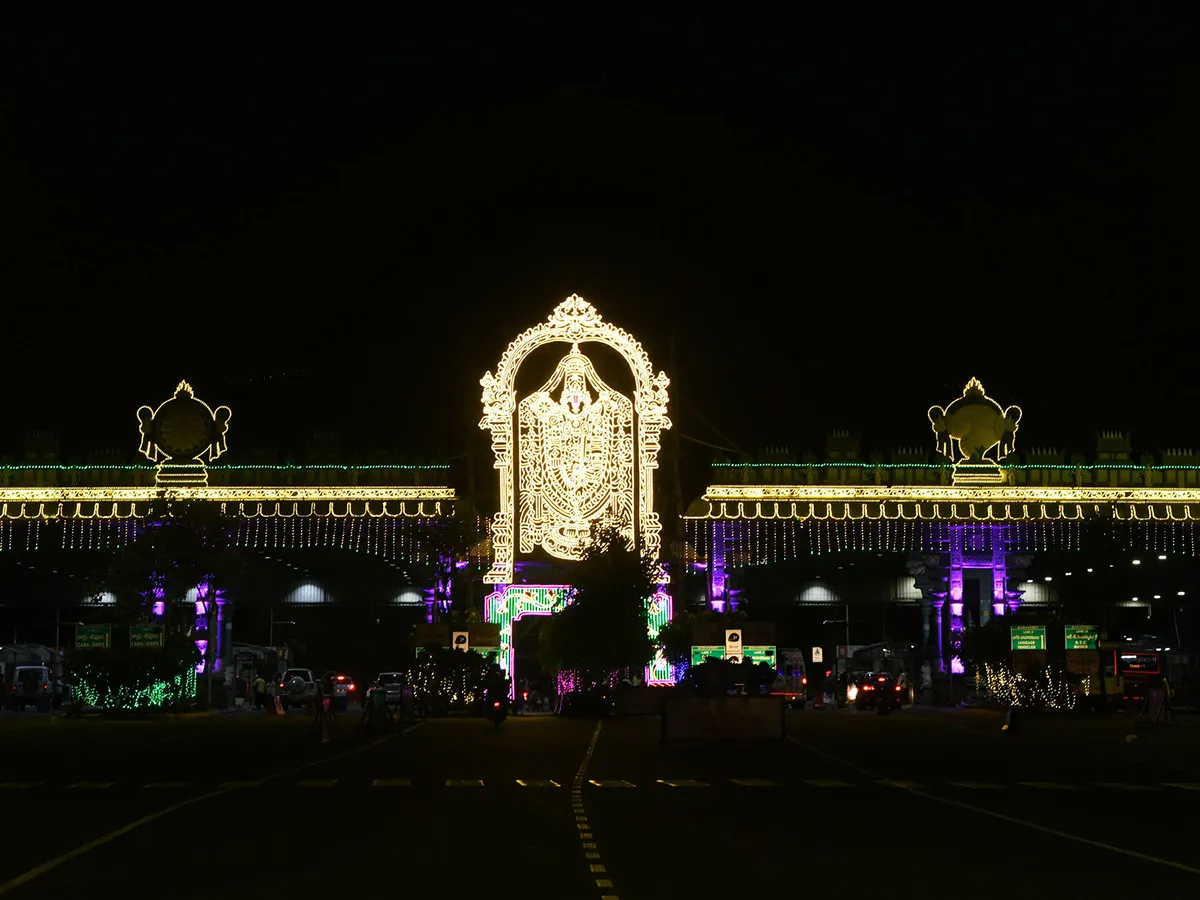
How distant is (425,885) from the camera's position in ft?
46.6

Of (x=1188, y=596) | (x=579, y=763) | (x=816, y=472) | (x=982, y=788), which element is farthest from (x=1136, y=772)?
(x=1188, y=596)

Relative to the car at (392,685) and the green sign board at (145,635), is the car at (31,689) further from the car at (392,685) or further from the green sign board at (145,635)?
the car at (392,685)

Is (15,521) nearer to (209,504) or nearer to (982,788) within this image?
(209,504)

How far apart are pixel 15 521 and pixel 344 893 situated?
6257 cm

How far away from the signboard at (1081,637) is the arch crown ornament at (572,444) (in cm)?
1883

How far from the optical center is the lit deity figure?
236 feet

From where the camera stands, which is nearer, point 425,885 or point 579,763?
point 425,885

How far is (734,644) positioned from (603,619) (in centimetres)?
978

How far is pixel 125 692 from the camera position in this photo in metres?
59.3

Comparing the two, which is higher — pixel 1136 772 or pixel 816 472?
pixel 816 472

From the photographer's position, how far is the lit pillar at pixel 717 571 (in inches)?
2899

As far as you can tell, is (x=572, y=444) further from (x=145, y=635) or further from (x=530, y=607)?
(x=145, y=635)

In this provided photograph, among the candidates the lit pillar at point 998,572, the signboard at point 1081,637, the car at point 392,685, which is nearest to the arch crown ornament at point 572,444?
the car at point 392,685

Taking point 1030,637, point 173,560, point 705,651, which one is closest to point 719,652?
point 705,651
